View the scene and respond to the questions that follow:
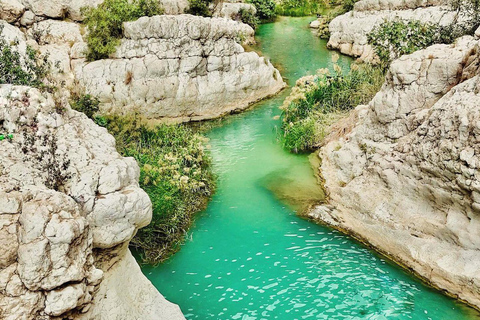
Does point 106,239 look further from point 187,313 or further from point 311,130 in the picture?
point 311,130

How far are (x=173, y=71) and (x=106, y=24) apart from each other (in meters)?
3.12

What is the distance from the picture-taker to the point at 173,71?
16.5 m

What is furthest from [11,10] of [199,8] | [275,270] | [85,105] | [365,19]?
[365,19]

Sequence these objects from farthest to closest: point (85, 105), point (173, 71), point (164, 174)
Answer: point (173, 71) → point (85, 105) → point (164, 174)

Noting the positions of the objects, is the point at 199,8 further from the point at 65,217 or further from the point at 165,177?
the point at 65,217

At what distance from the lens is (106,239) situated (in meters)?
5.66

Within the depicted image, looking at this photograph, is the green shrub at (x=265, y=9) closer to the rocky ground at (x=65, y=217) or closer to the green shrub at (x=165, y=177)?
the green shrub at (x=165, y=177)

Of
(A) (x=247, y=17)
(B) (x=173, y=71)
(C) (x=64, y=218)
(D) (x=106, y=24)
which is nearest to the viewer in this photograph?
(C) (x=64, y=218)

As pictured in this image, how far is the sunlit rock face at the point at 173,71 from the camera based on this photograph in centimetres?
1573

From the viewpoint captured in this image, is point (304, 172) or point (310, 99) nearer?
point (304, 172)

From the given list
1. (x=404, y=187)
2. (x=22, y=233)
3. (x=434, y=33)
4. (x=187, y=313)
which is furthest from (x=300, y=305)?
(x=434, y=33)

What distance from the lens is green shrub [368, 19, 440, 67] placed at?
43.6ft

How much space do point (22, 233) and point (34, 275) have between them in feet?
1.72

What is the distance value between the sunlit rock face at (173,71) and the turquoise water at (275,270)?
5265 mm
